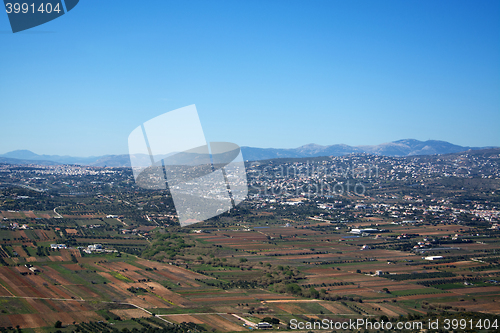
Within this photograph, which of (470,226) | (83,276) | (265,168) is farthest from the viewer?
(265,168)

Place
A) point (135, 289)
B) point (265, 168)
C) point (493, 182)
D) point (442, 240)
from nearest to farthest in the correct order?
point (135, 289)
point (442, 240)
point (493, 182)
point (265, 168)

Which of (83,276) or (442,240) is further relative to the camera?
(442,240)

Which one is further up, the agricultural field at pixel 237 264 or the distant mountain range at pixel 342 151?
the distant mountain range at pixel 342 151

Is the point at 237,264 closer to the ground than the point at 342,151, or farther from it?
closer to the ground

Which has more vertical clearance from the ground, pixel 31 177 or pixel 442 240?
pixel 31 177

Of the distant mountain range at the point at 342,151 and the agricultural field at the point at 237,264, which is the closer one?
the agricultural field at the point at 237,264

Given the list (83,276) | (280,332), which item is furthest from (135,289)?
(280,332)

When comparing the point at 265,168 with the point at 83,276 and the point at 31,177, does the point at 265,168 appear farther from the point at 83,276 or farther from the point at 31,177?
the point at 83,276

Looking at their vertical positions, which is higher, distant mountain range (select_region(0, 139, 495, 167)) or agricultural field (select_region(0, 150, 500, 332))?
distant mountain range (select_region(0, 139, 495, 167))

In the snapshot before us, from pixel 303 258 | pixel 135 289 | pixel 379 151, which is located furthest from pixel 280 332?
pixel 379 151

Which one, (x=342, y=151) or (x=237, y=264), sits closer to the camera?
(x=237, y=264)

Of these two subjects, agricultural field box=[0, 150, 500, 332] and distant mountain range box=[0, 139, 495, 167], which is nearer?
agricultural field box=[0, 150, 500, 332]
